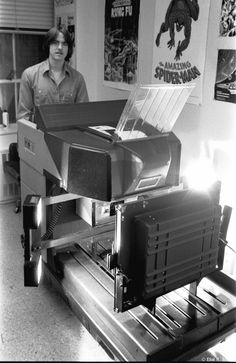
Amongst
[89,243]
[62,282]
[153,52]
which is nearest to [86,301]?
[62,282]

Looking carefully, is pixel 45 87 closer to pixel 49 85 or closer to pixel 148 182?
pixel 49 85

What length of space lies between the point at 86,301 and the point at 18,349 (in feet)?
1.18

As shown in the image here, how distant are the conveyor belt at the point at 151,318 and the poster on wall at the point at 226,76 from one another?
1.09 metres

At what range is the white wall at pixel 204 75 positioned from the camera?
90.0 inches

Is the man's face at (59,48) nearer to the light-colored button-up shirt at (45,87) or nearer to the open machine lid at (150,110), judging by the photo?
the light-colored button-up shirt at (45,87)

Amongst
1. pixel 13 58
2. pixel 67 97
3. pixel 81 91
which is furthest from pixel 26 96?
pixel 13 58

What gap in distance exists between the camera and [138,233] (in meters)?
1.24

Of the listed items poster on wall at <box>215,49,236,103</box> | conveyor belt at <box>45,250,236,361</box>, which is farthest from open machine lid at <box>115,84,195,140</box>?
Result: poster on wall at <box>215,49,236,103</box>

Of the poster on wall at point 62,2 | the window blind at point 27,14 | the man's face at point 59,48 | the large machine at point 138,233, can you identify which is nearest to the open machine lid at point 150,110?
the large machine at point 138,233

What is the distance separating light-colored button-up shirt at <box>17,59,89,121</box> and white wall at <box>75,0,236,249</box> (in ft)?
1.66

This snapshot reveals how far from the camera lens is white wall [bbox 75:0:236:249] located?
2.28 metres

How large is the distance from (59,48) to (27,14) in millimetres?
1259

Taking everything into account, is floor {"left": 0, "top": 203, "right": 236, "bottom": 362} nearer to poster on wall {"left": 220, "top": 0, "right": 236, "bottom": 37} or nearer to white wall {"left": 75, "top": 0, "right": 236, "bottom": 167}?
white wall {"left": 75, "top": 0, "right": 236, "bottom": 167}

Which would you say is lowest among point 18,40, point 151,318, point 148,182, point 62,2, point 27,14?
point 151,318
